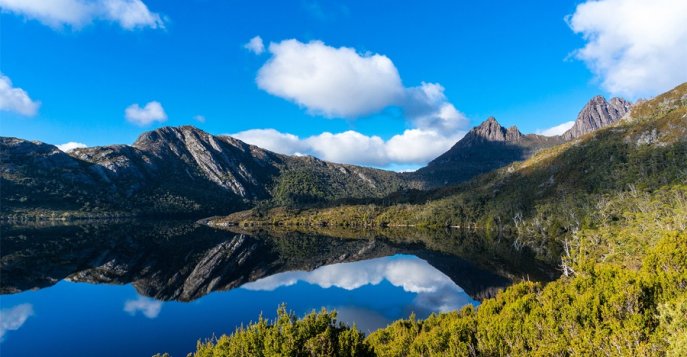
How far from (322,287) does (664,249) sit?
81.2 metres

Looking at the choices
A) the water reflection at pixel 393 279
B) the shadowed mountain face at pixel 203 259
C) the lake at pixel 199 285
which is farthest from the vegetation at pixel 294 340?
the shadowed mountain face at pixel 203 259

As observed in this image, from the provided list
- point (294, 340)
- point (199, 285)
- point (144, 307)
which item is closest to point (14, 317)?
point (144, 307)

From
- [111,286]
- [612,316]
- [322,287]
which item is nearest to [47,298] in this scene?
[111,286]

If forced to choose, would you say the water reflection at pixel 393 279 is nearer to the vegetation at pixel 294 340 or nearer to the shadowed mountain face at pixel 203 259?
the shadowed mountain face at pixel 203 259

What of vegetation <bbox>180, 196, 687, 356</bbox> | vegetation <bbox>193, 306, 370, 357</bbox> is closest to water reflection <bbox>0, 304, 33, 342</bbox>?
vegetation <bbox>180, 196, 687, 356</bbox>

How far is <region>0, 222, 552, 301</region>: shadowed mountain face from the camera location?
97625mm

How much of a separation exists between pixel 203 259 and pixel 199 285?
37661 mm

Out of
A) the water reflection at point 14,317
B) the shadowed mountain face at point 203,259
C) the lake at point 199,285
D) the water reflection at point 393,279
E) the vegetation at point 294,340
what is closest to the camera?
the vegetation at point 294,340

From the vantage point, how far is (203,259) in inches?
5153

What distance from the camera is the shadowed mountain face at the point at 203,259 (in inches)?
3844

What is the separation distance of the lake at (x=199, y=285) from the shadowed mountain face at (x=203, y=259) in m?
0.37

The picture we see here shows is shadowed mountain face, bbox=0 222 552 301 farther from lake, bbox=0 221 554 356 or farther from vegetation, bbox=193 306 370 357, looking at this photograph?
vegetation, bbox=193 306 370 357

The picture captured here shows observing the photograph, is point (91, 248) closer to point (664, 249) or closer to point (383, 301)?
point (383, 301)

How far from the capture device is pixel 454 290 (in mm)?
95688
